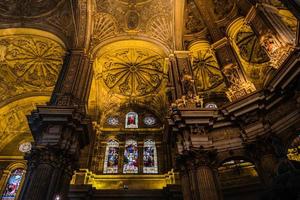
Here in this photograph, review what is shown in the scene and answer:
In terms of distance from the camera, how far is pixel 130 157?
55.7ft

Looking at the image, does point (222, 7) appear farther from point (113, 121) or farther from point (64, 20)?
point (113, 121)

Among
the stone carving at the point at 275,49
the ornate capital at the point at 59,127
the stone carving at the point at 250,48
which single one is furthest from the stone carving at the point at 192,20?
the ornate capital at the point at 59,127

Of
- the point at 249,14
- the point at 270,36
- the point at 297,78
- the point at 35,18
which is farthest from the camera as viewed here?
the point at 35,18

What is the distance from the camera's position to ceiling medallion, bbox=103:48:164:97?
60.6 ft

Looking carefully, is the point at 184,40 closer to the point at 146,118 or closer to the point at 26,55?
the point at 146,118

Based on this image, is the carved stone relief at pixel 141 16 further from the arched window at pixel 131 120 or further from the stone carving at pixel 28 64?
the arched window at pixel 131 120

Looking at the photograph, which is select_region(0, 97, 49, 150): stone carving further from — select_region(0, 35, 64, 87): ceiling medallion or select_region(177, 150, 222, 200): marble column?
select_region(177, 150, 222, 200): marble column

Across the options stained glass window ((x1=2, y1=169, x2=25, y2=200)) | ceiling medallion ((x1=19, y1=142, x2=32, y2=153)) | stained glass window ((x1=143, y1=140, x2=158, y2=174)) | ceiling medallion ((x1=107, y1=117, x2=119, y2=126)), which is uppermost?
ceiling medallion ((x1=107, y1=117, x2=119, y2=126))

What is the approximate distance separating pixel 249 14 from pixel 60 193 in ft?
35.0

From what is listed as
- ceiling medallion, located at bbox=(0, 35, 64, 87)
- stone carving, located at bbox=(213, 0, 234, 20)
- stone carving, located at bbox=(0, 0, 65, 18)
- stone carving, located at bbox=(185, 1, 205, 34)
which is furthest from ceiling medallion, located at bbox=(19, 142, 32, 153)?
stone carving, located at bbox=(213, 0, 234, 20)

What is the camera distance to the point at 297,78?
9.16 metres

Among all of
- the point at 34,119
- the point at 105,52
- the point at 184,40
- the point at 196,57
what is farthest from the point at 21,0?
the point at 196,57

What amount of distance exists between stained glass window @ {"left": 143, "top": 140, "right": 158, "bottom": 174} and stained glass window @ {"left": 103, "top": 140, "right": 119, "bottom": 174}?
173cm

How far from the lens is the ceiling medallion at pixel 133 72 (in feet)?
60.6
